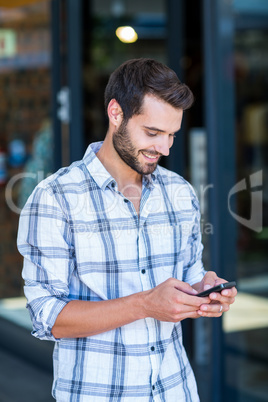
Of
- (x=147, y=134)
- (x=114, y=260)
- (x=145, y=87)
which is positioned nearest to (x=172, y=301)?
(x=114, y=260)

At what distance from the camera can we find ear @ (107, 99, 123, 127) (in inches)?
73.5

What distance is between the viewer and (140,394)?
1.83 meters

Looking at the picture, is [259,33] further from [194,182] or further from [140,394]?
[140,394]

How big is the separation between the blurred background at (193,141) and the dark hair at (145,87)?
1741 millimetres

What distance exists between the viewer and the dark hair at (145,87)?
1.81 metres

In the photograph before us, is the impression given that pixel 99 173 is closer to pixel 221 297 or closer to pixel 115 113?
pixel 115 113

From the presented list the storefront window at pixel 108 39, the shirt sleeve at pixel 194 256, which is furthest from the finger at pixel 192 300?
the storefront window at pixel 108 39

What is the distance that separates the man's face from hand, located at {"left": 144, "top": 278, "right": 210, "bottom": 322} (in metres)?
0.37

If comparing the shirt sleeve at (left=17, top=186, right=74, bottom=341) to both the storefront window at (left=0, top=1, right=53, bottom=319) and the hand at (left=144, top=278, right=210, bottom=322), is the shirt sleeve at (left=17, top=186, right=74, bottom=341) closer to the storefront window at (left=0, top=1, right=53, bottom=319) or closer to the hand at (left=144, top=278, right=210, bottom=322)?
the hand at (left=144, top=278, right=210, bottom=322)

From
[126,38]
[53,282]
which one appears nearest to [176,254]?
[53,282]

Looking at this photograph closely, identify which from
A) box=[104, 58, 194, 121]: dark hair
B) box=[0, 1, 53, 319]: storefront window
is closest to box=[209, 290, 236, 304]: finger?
box=[104, 58, 194, 121]: dark hair

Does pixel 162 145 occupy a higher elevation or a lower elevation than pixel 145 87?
lower

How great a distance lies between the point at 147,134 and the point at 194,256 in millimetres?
430

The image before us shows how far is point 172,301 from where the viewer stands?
1.64 metres
